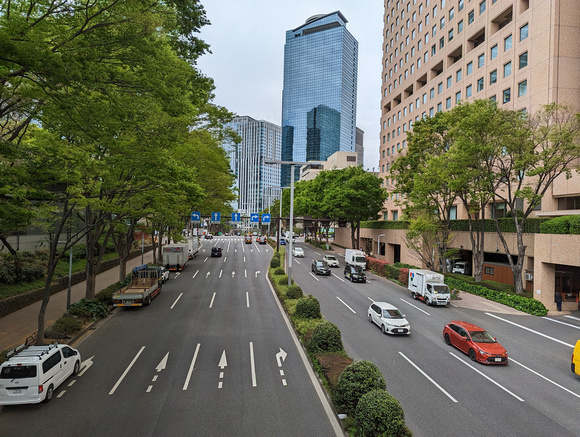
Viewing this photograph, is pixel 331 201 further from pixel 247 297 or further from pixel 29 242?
pixel 29 242

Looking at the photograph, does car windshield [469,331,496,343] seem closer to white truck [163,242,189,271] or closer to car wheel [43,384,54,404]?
car wheel [43,384,54,404]

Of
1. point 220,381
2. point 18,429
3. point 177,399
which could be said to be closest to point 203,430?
point 177,399

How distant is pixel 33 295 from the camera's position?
79.6ft

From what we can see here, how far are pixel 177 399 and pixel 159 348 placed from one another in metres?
5.56

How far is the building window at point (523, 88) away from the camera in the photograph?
111ft

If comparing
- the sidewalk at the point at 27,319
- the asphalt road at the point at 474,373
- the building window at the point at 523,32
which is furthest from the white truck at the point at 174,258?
the building window at the point at 523,32

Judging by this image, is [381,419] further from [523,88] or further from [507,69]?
[507,69]

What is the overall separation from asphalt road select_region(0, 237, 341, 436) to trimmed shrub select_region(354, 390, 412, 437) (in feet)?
5.11

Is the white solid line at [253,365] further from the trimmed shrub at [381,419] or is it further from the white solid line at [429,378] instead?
the white solid line at [429,378]

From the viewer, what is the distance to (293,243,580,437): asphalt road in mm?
10875

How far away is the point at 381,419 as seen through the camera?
8.60 m

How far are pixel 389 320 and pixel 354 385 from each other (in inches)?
414

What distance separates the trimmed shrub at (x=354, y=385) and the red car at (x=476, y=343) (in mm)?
8404

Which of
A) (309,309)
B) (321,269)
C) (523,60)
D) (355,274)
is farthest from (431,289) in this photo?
(523,60)
